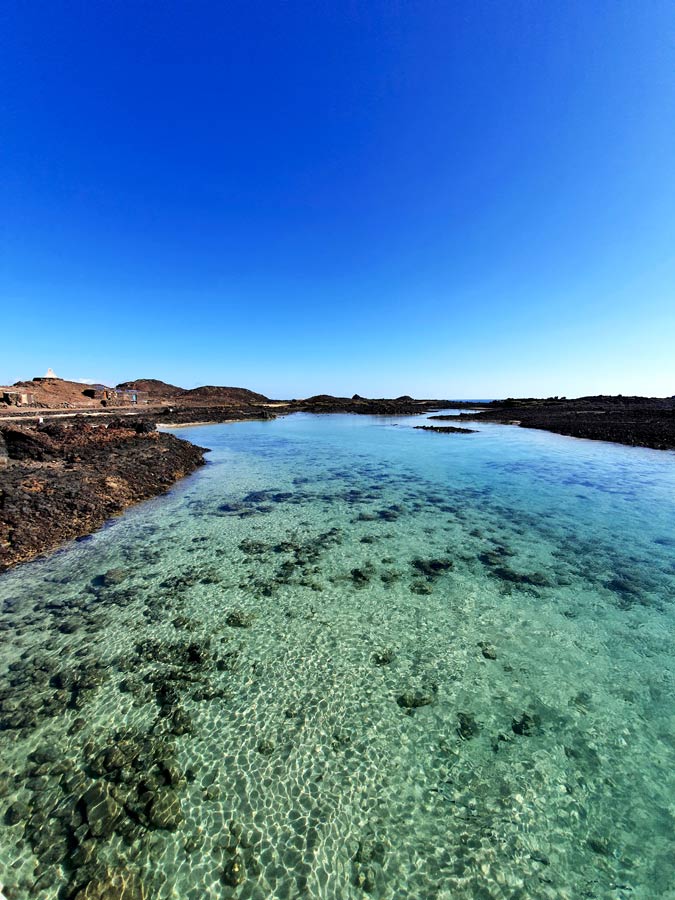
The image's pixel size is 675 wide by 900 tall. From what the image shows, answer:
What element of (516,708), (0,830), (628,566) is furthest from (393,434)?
(0,830)

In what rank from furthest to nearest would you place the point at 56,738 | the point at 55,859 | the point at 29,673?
the point at 29,673
the point at 56,738
the point at 55,859

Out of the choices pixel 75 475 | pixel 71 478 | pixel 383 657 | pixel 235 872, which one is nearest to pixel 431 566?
pixel 383 657

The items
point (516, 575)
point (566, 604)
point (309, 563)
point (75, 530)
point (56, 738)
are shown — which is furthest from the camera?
point (75, 530)

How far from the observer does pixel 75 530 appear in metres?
10.0

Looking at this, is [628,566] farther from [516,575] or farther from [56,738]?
[56,738]

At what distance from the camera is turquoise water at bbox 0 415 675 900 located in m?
2.99

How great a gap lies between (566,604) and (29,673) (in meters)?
9.10

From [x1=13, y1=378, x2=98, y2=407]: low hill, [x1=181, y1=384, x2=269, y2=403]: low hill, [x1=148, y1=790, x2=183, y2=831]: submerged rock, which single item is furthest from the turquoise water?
[x1=181, y1=384, x2=269, y2=403]: low hill

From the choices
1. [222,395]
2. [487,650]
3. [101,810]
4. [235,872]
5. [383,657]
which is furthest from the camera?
[222,395]

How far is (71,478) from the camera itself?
1251 cm

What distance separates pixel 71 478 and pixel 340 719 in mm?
12799

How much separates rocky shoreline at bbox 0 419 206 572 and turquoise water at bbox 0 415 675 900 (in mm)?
1253

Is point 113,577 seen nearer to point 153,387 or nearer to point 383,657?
point 383,657

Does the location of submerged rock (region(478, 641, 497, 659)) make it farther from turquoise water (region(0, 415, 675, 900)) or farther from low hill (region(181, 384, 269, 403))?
low hill (region(181, 384, 269, 403))
